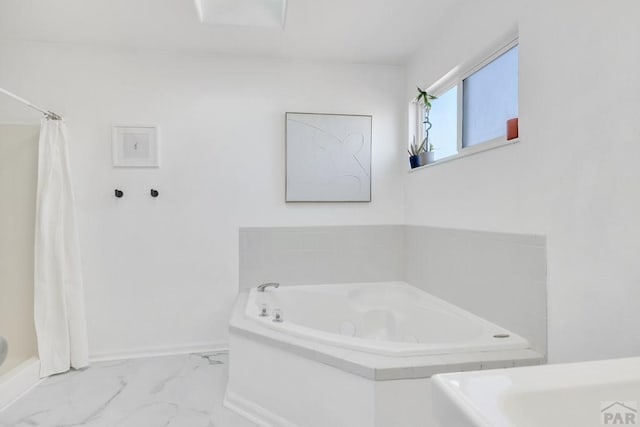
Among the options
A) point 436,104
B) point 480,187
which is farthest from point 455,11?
point 480,187

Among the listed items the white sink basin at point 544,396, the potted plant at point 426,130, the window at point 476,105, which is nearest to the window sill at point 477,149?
the window at point 476,105

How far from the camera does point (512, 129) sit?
1566 millimetres

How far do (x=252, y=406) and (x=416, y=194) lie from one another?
177cm

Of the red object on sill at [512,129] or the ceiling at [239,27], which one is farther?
the ceiling at [239,27]

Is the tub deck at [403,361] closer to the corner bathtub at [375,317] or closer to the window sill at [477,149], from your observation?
the corner bathtub at [375,317]

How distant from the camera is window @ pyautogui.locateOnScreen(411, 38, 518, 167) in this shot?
1.71 metres

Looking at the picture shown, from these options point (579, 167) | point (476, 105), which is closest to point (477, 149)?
point (476, 105)

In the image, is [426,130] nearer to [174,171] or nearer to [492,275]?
[492,275]

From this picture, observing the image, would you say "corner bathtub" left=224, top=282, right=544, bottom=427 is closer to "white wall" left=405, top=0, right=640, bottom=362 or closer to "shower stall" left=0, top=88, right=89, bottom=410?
"white wall" left=405, top=0, right=640, bottom=362

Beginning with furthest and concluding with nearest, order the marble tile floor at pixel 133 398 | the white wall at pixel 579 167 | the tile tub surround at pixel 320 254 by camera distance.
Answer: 1. the tile tub surround at pixel 320 254
2. the marble tile floor at pixel 133 398
3. the white wall at pixel 579 167

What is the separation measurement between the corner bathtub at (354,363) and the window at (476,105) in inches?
37.4

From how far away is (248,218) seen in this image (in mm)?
2559

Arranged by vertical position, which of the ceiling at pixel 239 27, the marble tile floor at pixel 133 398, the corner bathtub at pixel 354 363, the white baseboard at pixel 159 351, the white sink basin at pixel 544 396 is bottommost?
the marble tile floor at pixel 133 398

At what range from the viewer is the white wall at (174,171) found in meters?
2.38
